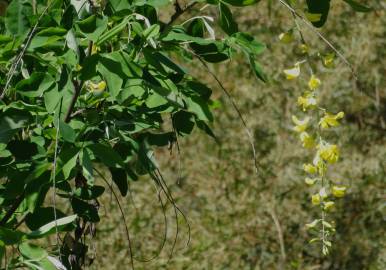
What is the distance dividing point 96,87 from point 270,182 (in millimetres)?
3357

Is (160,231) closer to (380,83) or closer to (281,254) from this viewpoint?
(281,254)

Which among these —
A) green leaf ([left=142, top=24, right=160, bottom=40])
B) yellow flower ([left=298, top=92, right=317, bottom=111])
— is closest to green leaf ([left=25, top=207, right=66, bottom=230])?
green leaf ([left=142, top=24, right=160, bottom=40])

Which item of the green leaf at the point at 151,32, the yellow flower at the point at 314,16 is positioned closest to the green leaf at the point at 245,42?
the yellow flower at the point at 314,16

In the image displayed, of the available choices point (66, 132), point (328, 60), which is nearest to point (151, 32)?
point (66, 132)

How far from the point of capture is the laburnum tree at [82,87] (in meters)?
1.46

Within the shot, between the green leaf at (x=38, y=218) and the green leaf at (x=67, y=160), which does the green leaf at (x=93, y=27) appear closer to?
the green leaf at (x=67, y=160)

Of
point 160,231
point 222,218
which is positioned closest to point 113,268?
point 160,231

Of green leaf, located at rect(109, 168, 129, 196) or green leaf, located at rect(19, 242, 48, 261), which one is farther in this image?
green leaf, located at rect(109, 168, 129, 196)

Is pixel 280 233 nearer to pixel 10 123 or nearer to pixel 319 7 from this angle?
pixel 319 7

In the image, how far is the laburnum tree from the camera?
4.81 feet

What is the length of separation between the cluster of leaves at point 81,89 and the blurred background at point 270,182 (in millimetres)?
2699

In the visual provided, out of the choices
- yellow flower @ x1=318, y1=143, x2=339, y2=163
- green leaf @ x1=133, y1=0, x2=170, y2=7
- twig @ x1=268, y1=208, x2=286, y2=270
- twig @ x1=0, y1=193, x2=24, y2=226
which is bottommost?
twig @ x1=268, y1=208, x2=286, y2=270

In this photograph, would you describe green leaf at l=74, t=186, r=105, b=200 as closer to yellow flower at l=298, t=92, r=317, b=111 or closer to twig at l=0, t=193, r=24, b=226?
twig at l=0, t=193, r=24, b=226

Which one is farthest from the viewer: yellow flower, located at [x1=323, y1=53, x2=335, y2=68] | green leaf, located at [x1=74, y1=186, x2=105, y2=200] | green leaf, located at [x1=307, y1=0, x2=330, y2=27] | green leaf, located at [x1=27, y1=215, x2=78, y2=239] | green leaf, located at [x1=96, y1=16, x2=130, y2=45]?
yellow flower, located at [x1=323, y1=53, x2=335, y2=68]
